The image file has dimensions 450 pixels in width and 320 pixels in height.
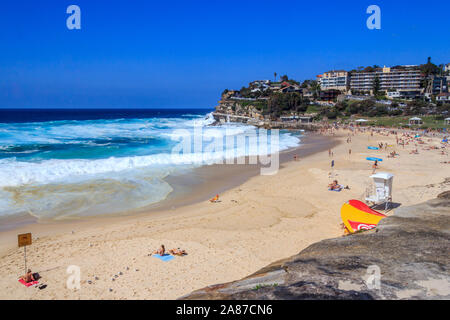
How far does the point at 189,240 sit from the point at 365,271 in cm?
736

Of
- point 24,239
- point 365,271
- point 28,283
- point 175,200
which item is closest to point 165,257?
point 28,283

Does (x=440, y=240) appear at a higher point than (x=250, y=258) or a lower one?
higher

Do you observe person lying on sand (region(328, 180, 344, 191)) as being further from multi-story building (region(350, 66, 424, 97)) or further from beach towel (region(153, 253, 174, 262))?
multi-story building (region(350, 66, 424, 97))

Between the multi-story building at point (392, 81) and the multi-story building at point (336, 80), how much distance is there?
7.44 ft

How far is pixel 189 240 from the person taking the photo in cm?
1130

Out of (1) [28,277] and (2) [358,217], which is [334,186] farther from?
(1) [28,277]

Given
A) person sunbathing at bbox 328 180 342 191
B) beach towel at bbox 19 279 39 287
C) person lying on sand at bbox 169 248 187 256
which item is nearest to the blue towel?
person lying on sand at bbox 169 248 187 256

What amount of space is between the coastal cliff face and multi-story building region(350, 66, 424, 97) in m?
95.6

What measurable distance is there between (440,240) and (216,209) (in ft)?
32.1

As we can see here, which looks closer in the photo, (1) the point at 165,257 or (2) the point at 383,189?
(1) the point at 165,257

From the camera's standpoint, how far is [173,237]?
1155 centimetres
